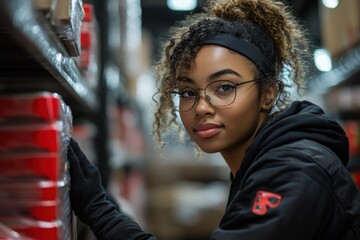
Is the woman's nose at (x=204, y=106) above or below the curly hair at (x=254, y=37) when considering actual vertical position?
below

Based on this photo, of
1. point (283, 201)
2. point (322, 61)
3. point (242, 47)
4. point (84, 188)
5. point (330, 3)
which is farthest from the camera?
point (322, 61)

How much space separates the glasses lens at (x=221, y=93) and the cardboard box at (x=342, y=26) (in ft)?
4.76

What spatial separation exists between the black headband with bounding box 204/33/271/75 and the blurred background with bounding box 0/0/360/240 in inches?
14.6

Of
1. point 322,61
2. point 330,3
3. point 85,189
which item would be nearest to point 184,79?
point 85,189

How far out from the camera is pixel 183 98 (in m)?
1.68

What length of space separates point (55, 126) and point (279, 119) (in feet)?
1.87

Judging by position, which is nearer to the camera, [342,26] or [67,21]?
[67,21]

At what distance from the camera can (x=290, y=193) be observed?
1270mm

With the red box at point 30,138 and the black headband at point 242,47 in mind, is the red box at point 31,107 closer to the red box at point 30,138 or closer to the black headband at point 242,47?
the red box at point 30,138

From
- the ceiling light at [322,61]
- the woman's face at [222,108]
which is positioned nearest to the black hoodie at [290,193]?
the woman's face at [222,108]

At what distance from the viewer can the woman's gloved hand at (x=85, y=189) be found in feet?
4.94

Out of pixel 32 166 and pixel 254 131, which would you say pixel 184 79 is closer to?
pixel 254 131

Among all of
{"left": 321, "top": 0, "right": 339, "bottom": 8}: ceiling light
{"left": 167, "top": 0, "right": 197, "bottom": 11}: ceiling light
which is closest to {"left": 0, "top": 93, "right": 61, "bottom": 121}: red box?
{"left": 321, "top": 0, "right": 339, "bottom": 8}: ceiling light

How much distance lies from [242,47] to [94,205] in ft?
1.94
